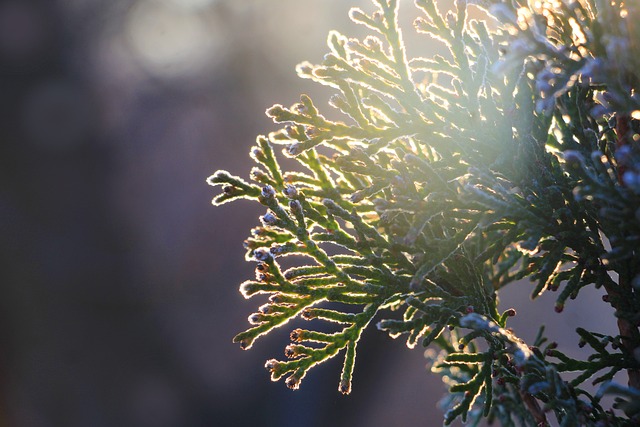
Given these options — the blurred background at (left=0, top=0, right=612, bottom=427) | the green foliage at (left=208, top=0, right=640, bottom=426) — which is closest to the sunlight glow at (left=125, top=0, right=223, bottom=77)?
the blurred background at (left=0, top=0, right=612, bottom=427)

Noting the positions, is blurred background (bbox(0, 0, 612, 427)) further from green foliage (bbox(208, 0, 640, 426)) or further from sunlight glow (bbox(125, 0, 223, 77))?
green foliage (bbox(208, 0, 640, 426))

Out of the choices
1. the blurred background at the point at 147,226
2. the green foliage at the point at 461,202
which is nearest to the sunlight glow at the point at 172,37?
the blurred background at the point at 147,226

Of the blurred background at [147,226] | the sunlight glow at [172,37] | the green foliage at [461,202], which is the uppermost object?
the sunlight glow at [172,37]

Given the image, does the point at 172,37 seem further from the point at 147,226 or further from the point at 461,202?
the point at 461,202

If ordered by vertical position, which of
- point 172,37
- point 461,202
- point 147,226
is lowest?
point 461,202

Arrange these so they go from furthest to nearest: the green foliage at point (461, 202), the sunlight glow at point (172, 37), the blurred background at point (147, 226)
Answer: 1. the sunlight glow at point (172, 37)
2. the blurred background at point (147, 226)
3. the green foliage at point (461, 202)

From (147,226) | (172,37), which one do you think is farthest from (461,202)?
(172,37)

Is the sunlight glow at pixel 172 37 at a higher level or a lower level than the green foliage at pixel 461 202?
higher

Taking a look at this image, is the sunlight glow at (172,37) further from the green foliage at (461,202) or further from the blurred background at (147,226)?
the green foliage at (461,202)
